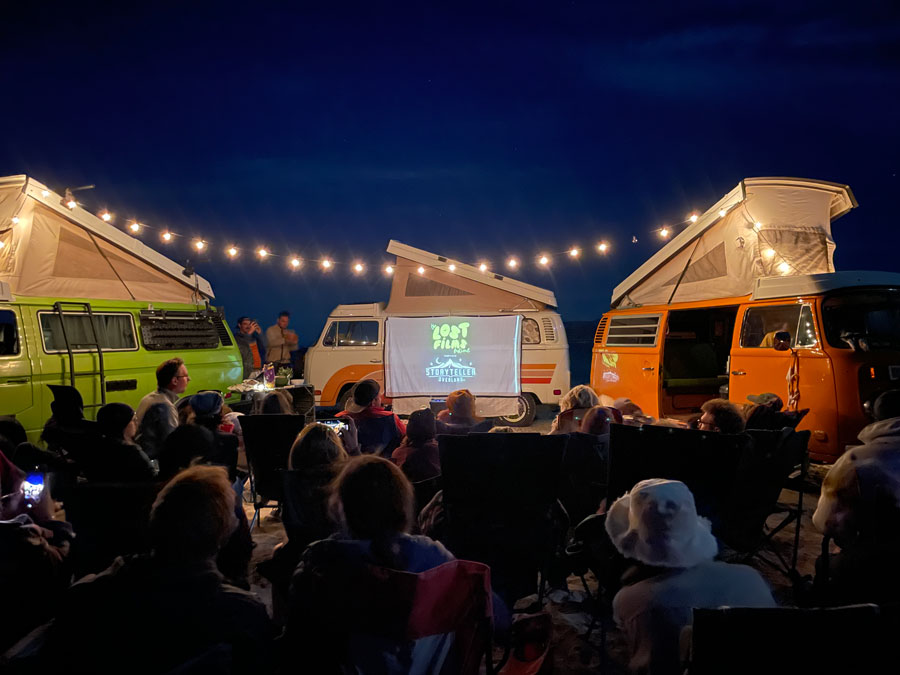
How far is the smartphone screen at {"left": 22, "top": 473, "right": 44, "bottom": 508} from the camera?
346 cm

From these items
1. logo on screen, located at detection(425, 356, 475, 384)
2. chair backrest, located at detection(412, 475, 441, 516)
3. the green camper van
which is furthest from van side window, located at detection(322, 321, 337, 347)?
chair backrest, located at detection(412, 475, 441, 516)

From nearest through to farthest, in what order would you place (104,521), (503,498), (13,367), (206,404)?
(104,521) → (503,498) → (206,404) → (13,367)

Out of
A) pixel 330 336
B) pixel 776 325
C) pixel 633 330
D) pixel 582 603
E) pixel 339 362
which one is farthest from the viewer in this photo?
pixel 330 336

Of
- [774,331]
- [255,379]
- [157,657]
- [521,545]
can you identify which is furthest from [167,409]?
[774,331]

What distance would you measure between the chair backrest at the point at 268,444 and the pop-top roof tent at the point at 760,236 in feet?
22.5

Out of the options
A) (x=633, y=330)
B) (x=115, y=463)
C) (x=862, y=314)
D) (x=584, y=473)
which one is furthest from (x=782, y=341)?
(x=115, y=463)

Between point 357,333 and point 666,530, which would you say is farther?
point 357,333

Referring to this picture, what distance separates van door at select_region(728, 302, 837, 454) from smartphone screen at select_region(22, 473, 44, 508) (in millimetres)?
7150

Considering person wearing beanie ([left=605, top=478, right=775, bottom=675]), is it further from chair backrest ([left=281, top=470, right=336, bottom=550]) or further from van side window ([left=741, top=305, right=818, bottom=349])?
van side window ([left=741, top=305, right=818, bottom=349])

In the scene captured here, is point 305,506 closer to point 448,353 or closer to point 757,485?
point 757,485

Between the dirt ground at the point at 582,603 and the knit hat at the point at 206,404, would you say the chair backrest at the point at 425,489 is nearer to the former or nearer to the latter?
the dirt ground at the point at 582,603

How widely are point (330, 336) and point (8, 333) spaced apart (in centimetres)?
534

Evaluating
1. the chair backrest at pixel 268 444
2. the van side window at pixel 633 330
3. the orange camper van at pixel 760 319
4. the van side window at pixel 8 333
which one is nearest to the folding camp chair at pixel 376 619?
the chair backrest at pixel 268 444

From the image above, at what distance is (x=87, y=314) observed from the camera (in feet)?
25.1
